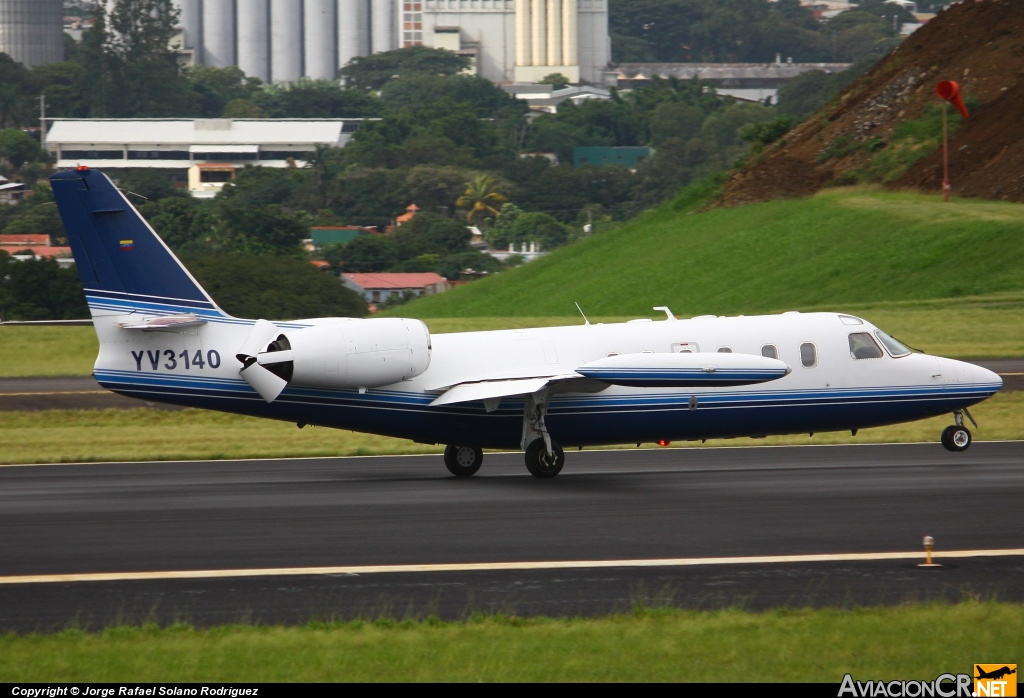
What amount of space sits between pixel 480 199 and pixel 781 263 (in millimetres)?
79214

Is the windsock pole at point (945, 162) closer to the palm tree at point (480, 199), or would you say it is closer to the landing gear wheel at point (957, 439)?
the landing gear wheel at point (957, 439)

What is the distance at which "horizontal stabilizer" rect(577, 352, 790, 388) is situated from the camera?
21094 millimetres

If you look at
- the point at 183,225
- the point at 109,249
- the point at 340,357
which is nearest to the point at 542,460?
the point at 340,357

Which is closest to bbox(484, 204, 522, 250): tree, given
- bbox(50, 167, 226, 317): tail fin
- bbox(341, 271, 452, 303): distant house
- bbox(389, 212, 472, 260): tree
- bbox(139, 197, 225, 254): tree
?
bbox(389, 212, 472, 260): tree

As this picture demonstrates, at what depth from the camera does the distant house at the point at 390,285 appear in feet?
277

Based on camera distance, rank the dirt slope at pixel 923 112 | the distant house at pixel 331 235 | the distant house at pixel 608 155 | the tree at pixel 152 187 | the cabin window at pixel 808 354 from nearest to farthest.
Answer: the cabin window at pixel 808 354
the dirt slope at pixel 923 112
the distant house at pixel 331 235
the tree at pixel 152 187
the distant house at pixel 608 155

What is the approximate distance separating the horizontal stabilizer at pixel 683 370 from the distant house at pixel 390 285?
6222 cm

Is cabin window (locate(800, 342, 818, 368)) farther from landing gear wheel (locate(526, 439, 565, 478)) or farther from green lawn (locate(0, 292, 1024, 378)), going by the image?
green lawn (locate(0, 292, 1024, 378))

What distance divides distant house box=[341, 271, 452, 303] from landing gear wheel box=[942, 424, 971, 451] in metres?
59.7

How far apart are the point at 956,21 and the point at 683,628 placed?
61848 millimetres

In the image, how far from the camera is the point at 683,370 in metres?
21.3

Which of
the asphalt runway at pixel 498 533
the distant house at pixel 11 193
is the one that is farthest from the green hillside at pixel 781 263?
the distant house at pixel 11 193

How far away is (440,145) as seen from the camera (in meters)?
149

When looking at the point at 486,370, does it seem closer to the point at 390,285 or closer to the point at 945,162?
the point at 945,162
